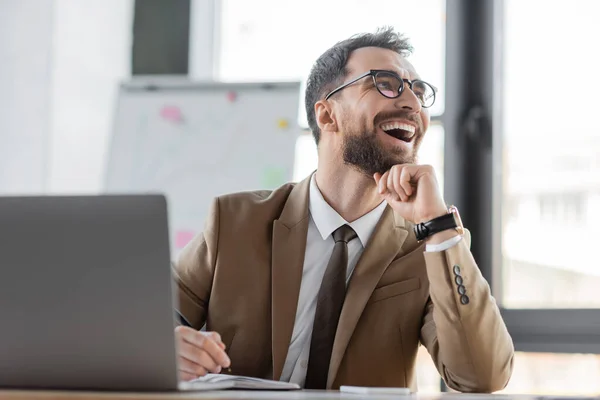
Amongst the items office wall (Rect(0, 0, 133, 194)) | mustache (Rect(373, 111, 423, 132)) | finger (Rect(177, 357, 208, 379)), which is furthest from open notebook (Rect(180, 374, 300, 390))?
office wall (Rect(0, 0, 133, 194))

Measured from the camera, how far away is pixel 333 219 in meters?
1.95

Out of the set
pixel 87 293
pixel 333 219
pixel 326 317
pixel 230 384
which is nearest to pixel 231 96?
pixel 333 219

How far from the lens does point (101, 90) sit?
340 centimetres

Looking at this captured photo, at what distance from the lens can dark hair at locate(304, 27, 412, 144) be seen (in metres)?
2.19

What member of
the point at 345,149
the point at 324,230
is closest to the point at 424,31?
the point at 345,149

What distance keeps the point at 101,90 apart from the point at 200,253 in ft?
5.69

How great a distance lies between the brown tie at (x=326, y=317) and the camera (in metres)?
1.74

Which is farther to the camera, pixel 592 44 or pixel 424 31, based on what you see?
pixel 424 31

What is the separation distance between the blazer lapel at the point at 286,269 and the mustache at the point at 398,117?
11.7 inches

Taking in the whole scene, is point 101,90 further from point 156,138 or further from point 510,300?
point 510,300

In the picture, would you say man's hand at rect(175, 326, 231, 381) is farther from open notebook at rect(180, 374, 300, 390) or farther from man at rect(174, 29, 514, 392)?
man at rect(174, 29, 514, 392)

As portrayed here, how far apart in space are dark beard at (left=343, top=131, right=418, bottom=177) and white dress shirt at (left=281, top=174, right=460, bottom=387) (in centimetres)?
10

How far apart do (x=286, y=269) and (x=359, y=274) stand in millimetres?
183

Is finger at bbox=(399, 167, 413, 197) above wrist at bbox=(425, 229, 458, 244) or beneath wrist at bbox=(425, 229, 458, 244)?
above
